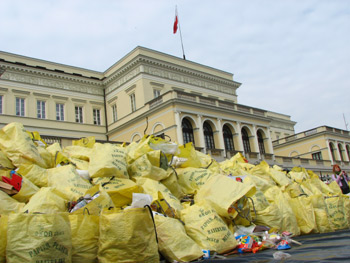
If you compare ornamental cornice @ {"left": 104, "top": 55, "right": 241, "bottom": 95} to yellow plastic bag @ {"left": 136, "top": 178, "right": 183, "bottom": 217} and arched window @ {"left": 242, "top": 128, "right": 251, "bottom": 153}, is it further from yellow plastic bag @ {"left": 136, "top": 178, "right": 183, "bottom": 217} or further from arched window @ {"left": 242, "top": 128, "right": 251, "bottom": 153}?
yellow plastic bag @ {"left": 136, "top": 178, "right": 183, "bottom": 217}

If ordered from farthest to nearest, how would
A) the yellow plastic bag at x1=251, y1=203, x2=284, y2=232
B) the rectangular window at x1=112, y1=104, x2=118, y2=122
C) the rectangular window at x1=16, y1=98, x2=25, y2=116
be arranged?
the rectangular window at x1=112, y1=104, x2=118, y2=122 < the rectangular window at x1=16, y1=98, x2=25, y2=116 < the yellow plastic bag at x1=251, y1=203, x2=284, y2=232

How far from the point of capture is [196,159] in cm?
568

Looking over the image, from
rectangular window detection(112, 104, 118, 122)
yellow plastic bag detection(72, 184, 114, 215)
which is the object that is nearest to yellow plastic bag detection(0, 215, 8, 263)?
yellow plastic bag detection(72, 184, 114, 215)

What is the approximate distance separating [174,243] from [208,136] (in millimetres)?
17584

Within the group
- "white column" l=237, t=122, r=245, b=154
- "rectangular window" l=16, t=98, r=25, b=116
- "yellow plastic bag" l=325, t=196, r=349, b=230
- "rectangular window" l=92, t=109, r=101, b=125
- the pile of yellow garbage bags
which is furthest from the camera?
"rectangular window" l=92, t=109, r=101, b=125

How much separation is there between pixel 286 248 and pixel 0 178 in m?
3.14

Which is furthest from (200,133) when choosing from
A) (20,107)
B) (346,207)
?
(346,207)

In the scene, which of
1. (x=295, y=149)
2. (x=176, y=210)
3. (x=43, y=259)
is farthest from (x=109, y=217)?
(x=295, y=149)

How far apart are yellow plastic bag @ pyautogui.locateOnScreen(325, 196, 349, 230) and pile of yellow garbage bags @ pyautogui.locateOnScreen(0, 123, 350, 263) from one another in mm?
17

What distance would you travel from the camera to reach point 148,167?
4449 millimetres

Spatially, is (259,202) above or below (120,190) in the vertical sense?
below

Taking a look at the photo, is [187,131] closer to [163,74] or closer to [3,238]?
[163,74]

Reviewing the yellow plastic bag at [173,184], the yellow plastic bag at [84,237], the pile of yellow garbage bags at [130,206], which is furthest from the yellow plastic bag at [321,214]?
the yellow plastic bag at [84,237]

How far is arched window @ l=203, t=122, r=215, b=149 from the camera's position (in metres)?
20.4
